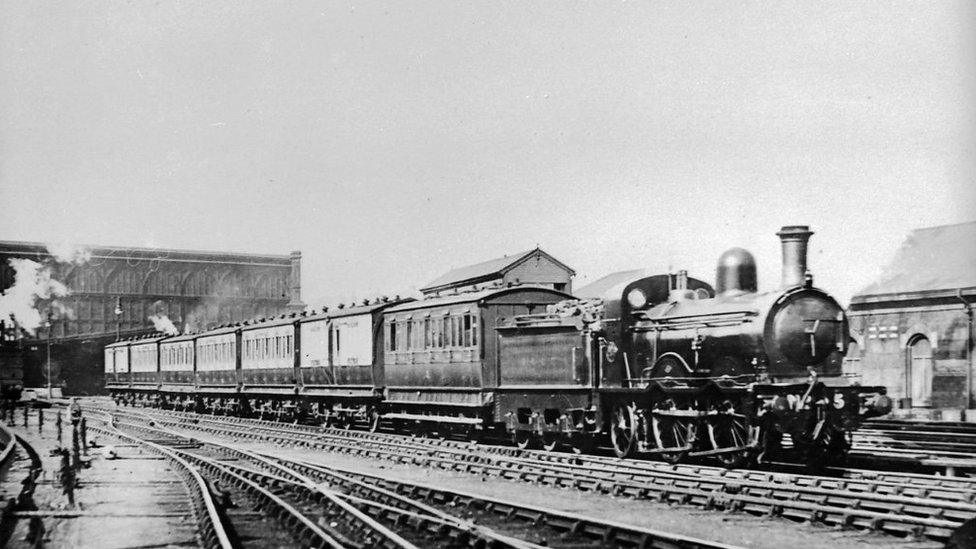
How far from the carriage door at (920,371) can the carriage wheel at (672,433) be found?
16.1 metres

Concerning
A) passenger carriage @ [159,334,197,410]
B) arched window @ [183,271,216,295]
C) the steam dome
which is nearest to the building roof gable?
passenger carriage @ [159,334,197,410]

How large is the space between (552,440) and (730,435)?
13.6 ft

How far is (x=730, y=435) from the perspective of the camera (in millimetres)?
13773

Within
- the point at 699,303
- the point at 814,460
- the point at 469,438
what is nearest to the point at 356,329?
the point at 469,438

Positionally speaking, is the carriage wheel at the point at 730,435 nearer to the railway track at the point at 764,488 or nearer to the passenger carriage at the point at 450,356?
the railway track at the point at 764,488

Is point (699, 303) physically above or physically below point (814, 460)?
above

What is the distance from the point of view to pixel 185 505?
12.0 meters

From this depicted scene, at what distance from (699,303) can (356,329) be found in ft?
39.8

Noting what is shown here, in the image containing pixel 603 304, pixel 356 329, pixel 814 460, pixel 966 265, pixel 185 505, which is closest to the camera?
pixel 185 505

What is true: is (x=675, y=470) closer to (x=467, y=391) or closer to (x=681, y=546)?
(x=681, y=546)

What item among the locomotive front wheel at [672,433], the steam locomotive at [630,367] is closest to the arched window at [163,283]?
the steam locomotive at [630,367]

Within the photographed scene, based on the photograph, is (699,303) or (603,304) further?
(603,304)

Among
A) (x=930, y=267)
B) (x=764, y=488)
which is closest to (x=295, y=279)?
(x=930, y=267)

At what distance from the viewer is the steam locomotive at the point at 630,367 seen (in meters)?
13.2
